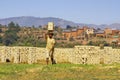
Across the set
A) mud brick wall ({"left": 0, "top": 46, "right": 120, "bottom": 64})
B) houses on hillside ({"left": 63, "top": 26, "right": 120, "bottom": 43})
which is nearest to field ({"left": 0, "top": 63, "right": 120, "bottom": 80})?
mud brick wall ({"left": 0, "top": 46, "right": 120, "bottom": 64})

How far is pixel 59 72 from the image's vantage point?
62.3 ft

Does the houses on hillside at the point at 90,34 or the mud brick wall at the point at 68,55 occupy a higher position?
the mud brick wall at the point at 68,55

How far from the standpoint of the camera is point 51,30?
22922mm

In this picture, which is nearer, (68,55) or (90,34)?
(68,55)

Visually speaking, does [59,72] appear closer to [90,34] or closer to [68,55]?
[68,55]

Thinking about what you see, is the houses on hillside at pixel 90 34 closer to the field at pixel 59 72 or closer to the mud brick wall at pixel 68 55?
the mud brick wall at pixel 68 55

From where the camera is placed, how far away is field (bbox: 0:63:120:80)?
58.2 ft

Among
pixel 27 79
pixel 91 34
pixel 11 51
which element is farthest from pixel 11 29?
pixel 27 79

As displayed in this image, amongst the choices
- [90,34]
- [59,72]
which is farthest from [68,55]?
[90,34]

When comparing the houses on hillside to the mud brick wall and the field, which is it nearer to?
the mud brick wall

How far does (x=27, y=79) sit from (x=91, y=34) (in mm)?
131599

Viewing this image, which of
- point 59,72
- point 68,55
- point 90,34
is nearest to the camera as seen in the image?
point 59,72

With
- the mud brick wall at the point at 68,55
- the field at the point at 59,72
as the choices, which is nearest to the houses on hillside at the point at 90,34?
the mud brick wall at the point at 68,55

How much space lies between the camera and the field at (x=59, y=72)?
1775 cm
